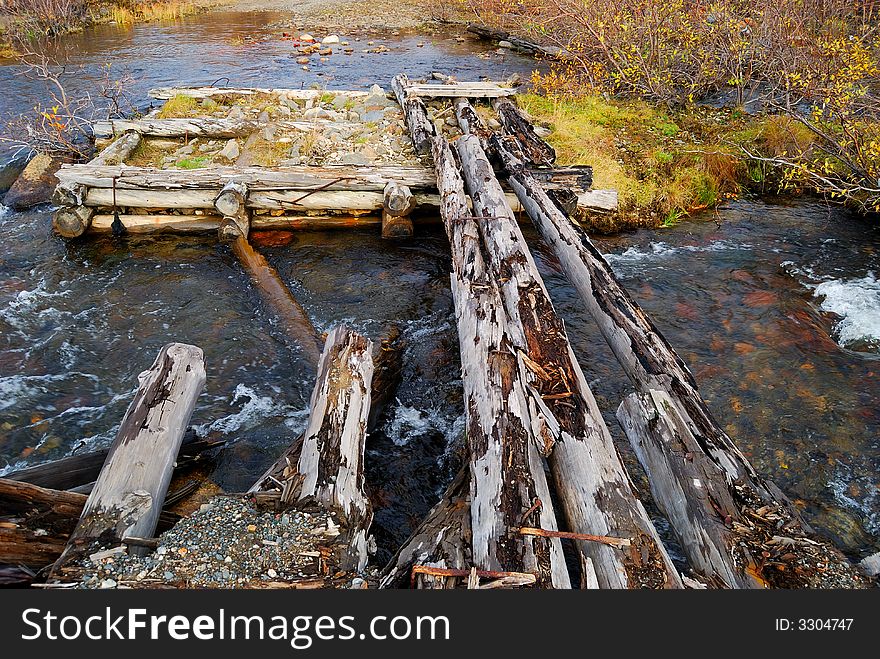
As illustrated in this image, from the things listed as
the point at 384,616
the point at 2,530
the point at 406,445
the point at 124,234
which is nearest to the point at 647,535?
the point at 384,616

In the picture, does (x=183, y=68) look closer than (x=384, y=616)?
No

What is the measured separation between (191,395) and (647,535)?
3.01 meters

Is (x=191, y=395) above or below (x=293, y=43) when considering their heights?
below

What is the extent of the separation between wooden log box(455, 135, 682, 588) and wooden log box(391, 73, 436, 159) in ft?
13.0

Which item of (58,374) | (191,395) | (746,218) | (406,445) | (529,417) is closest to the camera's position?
(529,417)

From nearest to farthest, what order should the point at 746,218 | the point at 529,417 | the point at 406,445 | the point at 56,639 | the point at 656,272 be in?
the point at 56,639, the point at 529,417, the point at 406,445, the point at 656,272, the point at 746,218

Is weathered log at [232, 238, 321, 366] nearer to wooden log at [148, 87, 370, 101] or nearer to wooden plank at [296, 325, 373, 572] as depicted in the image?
A: wooden plank at [296, 325, 373, 572]

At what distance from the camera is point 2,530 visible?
111 inches

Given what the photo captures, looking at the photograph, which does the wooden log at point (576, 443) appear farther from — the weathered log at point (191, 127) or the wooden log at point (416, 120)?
the weathered log at point (191, 127)

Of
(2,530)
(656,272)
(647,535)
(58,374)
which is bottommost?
(58,374)

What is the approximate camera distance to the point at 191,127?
9.87 metres

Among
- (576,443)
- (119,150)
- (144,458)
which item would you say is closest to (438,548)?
(576,443)

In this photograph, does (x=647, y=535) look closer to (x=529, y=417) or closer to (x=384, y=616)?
(x=529, y=417)

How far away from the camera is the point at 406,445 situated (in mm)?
4875
